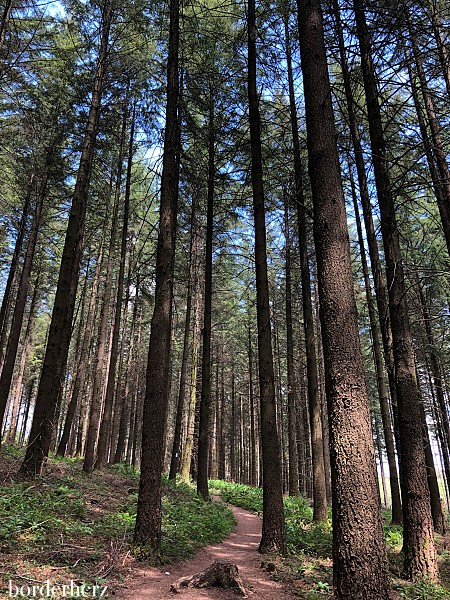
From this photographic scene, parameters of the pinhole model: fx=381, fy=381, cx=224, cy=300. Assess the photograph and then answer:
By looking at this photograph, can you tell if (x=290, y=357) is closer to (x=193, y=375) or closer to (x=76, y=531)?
(x=193, y=375)

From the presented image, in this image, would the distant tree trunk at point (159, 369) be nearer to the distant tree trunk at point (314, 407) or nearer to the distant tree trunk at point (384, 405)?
the distant tree trunk at point (314, 407)

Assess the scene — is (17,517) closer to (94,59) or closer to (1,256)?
(94,59)

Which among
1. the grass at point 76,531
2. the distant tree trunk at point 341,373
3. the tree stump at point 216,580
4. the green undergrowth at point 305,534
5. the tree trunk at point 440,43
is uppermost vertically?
the tree trunk at point 440,43

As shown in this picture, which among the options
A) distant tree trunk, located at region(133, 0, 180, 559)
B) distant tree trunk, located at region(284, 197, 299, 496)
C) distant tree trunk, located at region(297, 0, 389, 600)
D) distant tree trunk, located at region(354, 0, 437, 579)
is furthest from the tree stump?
distant tree trunk, located at region(284, 197, 299, 496)

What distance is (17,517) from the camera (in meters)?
5.65

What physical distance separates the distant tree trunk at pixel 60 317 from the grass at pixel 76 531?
0.77 m

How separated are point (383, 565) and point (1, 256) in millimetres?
21290

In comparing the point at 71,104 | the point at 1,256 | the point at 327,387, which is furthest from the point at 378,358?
the point at 1,256

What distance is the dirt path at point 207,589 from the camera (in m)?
4.78

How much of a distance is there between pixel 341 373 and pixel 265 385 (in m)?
4.09

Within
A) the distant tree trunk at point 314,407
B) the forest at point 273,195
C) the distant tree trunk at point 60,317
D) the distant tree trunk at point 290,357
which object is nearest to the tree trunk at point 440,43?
the forest at point 273,195

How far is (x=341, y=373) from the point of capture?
3.85 m

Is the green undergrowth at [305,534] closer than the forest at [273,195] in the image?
No

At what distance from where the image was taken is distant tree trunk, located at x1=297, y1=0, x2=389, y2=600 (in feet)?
11.2
